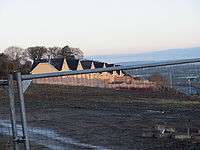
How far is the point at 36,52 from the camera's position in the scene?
86.5 m

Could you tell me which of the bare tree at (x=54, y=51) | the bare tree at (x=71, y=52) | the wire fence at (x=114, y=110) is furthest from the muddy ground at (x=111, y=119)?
the bare tree at (x=71, y=52)

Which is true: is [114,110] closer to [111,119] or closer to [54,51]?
[111,119]

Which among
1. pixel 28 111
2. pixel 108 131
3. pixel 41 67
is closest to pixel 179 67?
pixel 108 131

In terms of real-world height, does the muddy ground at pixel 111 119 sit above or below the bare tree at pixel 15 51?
below

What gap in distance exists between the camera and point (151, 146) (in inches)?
479

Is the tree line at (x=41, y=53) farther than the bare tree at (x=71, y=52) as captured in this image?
No

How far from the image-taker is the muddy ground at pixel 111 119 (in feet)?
37.3

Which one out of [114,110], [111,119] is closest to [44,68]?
[114,110]

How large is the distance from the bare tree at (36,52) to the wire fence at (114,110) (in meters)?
66.4

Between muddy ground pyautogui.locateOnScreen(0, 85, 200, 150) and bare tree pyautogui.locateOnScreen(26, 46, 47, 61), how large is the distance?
65680mm

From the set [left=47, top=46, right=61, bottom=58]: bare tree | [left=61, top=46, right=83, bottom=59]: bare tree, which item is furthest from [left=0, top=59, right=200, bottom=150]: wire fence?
[left=61, top=46, right=83, bottom=59]: bare tree

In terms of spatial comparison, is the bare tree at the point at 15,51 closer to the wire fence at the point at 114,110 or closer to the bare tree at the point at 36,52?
the bare tree at the point at 36,52

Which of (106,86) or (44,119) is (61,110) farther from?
(106,86)

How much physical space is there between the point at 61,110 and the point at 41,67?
4971 centimetres
